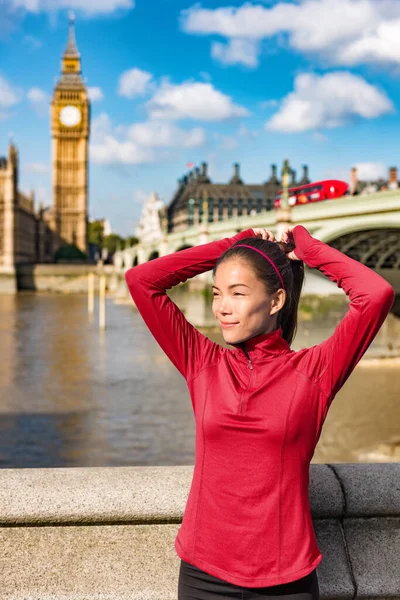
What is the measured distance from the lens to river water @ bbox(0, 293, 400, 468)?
9761 millimetres

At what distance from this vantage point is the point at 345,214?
748 inches

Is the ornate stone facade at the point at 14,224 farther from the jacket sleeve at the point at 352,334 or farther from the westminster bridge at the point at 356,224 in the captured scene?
the jacket sleeve at the point at 352,334

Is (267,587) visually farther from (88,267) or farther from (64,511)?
(88,267)

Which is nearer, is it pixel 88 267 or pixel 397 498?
pixel 397 498

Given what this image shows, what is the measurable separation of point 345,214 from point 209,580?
59.0 ft

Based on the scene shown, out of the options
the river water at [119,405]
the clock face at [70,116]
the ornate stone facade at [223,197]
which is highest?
the clock face at [70,116]

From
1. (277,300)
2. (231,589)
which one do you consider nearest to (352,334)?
(277,300)

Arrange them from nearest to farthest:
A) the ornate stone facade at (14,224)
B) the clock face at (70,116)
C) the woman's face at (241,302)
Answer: the woman's face at (241,302), the ornate stone facade at (14,224), the clock face at (70,116)

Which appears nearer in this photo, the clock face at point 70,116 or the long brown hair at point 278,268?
the long brown hair at point 278,268

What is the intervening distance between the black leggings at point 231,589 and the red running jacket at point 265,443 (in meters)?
0.02

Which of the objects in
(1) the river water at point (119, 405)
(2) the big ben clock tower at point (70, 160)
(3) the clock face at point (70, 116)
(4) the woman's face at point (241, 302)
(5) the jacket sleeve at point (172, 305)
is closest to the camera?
(4) the woman's face at point (241, 302)

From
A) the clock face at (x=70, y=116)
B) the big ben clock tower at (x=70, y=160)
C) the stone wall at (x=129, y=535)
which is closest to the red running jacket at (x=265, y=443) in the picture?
the stone wall at (x=129, y=535)

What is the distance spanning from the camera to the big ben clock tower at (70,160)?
324 ft

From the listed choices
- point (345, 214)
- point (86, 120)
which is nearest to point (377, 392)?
point (345, 214)
